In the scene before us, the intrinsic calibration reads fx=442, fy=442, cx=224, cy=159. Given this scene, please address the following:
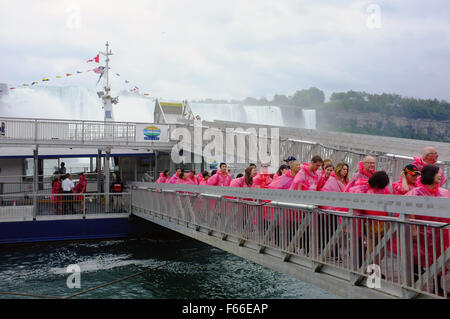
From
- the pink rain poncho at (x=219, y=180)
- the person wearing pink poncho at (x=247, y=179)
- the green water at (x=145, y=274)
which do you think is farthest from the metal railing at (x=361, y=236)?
the green water at (x=145, y=274)

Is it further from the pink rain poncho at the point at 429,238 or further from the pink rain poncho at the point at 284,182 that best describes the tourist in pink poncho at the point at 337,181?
the pink rain poncho at the point at 429,238

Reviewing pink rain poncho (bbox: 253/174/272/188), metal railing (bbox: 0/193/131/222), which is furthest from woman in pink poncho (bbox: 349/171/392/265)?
metal railing (bbox: 0/193/131/222)

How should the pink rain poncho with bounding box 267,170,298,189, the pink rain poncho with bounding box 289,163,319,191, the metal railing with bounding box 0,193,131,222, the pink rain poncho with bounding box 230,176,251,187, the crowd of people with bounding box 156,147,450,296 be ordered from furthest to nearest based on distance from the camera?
the metal railing with bounding box 0,193,131,222
the pink rain poncho with bounding box 230,176,251,187
the pink rain poncho with bounding box 267,170,298,189
the pink rain poncho with bounding box 289,163,319,191
the crowd of people with bounding box 156,147,450,296

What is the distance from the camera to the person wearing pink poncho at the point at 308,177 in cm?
726

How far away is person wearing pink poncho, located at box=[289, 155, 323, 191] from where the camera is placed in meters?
7.26

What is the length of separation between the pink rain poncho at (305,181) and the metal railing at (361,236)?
52 centimetres

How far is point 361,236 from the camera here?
525cm

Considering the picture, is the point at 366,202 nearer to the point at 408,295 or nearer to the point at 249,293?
the point at 408,295

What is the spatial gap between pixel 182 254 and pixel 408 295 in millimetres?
13413

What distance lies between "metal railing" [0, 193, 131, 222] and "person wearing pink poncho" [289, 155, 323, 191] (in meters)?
12.3

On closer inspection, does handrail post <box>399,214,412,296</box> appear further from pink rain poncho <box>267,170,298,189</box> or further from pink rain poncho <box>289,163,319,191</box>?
pink rain poncho <box>267,170,298,189</box>
